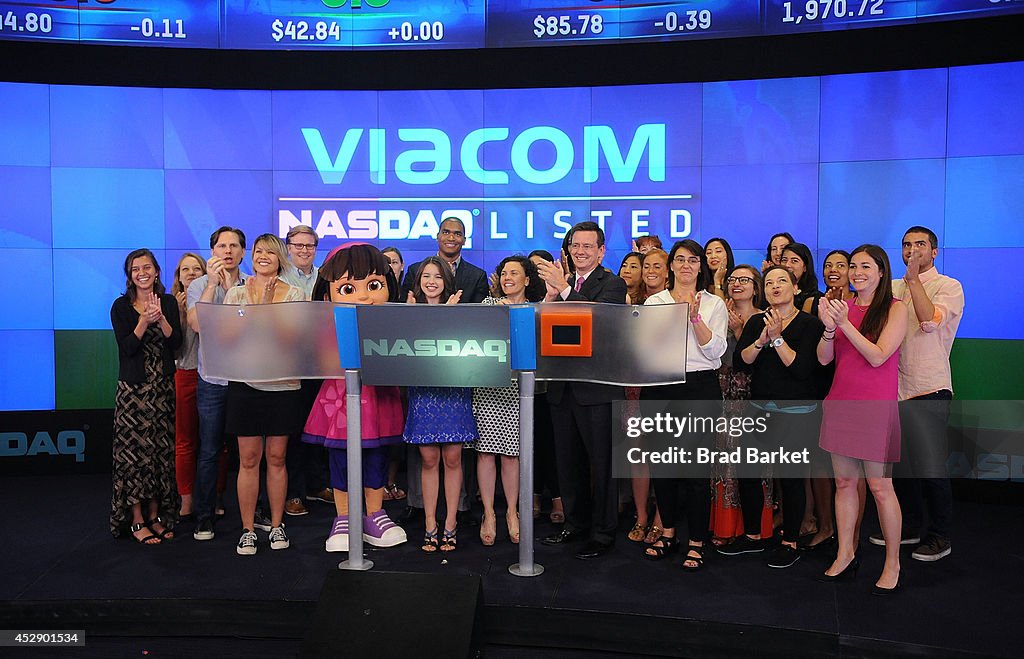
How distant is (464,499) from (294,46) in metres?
3.88

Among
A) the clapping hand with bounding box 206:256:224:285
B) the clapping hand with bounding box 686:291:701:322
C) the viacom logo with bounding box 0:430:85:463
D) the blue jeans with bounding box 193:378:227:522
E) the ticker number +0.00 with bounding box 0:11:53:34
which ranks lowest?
the viacom logo with bounding box 0:430:85:463

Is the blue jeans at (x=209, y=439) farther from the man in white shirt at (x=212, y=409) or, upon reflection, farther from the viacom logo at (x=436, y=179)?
the viacom logo at (x=436, y=179)

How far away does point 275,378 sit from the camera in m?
3.88

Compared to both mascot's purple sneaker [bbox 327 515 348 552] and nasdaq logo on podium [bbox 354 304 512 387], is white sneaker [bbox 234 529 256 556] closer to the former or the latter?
mascot's purple sneaker [bbox 327 515 348 552]

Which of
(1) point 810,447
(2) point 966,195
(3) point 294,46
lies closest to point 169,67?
(3) point 294,46

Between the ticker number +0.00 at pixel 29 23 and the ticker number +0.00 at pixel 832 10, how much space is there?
5523 mm

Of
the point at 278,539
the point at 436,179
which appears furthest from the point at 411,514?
the point at 436,179

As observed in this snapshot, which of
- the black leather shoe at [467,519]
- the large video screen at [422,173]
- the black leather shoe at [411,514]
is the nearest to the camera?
the black leather shoe at [467,519]

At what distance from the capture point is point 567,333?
3715 millimetres

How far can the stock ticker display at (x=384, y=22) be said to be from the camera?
605 centimetres

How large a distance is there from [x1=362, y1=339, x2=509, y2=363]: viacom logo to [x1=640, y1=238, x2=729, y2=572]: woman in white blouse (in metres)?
0.87

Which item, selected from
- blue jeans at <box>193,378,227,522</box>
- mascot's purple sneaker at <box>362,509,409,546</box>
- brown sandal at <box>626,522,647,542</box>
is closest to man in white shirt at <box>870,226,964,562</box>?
brown sandal at <box>626,522,647,542</box>

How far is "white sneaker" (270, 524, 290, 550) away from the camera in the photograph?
14.0ft

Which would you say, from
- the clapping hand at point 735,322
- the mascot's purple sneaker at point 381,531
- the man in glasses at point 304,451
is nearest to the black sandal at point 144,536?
the man in glasses at point 304,451
